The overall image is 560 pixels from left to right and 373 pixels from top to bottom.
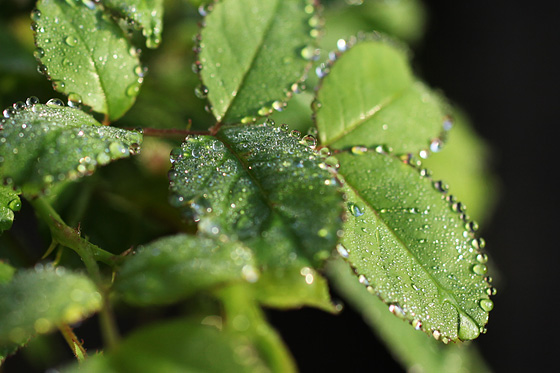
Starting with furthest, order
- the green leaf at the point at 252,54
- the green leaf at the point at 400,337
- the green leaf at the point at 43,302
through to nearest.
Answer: the green leaf at the point at 400,337
the green leaf at the point at 252,54
the green leaf at the point at 43,302

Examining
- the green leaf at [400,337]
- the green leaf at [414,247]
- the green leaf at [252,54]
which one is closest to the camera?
the green leaf at [414,247]

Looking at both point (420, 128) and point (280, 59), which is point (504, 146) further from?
point (280, 59)

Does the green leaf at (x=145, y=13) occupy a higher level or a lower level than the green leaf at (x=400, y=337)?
higher

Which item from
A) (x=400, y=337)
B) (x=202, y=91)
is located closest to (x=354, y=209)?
(x=202, y=91)

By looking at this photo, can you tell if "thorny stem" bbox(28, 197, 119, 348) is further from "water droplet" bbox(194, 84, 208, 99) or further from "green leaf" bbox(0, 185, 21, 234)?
"water droplet" bbox(194, 84, 208, 99)

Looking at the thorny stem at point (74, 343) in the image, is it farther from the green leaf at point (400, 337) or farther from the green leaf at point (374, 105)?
the green leaf at point (400, 337)

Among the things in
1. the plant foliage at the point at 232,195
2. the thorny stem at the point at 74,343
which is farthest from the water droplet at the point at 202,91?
the thorny stem at the point at 74,343

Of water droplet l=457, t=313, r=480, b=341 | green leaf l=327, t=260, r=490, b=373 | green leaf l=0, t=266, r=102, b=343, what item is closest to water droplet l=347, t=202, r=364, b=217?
water droplet l=457, t=313, r=480, b=341
